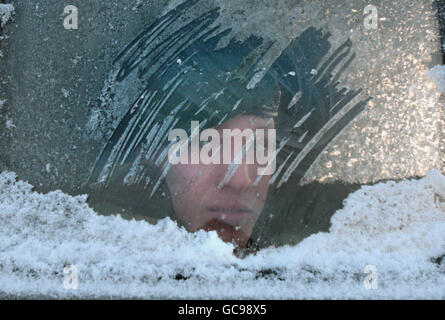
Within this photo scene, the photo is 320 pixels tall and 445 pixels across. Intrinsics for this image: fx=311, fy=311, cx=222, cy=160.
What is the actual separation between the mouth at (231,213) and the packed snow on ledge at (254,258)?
0.05 metres

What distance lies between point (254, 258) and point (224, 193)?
0.54 feet

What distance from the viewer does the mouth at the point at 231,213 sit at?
0.74 m

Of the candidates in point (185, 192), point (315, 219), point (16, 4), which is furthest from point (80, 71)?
point (315, 219)

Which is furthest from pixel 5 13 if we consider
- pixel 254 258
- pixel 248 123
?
pixel 254 258

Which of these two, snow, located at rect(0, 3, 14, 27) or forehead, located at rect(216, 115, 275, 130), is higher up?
snow, located at rect(0, 3, 14, 27)

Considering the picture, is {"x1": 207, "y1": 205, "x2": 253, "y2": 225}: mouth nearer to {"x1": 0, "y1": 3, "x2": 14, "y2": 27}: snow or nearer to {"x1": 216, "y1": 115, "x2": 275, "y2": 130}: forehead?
{"x1": 216, "y1": 115, "x2": 275, "y2": 130}: forehead

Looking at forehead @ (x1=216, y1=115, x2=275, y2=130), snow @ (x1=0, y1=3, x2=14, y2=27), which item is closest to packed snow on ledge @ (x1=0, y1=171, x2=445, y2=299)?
forehead @ (x1=216, y1=115, x2=275, y2=130)

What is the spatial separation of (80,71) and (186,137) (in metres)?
0.32

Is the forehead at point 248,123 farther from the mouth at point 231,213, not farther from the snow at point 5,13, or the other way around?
the snow at point 5,13

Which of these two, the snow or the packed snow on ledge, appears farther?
the snow

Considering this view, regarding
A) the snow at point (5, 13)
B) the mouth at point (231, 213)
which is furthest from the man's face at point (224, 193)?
the snow at point (5, 13)

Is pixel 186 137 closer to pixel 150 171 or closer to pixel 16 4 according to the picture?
pixel 150 171

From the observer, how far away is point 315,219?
0.73 meters

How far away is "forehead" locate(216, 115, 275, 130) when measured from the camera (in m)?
0.76
